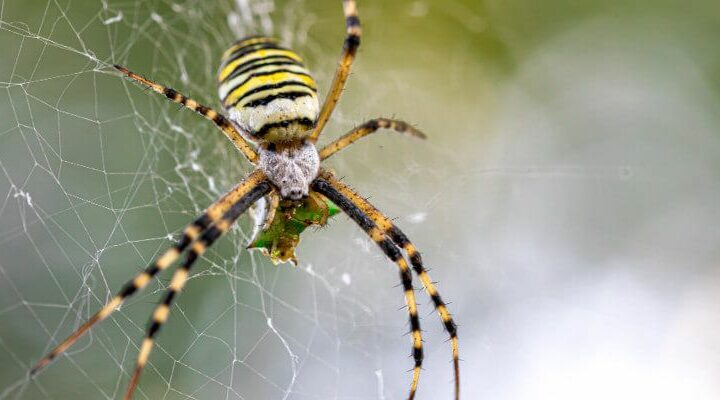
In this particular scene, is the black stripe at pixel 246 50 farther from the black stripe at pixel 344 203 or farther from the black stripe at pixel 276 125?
the black stripe at pixel 344 203

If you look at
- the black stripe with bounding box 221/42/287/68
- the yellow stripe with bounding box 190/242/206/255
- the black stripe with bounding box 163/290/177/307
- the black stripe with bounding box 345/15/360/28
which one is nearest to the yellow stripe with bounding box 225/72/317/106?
the black stripe with bounding box 221/42/287/68

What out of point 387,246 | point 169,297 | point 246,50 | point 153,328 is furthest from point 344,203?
point 153,328

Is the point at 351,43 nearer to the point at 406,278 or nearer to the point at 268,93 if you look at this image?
the point at 268,93

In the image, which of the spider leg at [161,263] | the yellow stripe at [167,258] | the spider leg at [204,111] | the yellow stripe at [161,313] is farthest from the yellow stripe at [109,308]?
the spider leg at [204,111]

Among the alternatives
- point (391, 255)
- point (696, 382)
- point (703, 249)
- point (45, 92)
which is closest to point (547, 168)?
point (703, 249)

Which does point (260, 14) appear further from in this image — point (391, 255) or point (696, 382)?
Result: point (696, 382)

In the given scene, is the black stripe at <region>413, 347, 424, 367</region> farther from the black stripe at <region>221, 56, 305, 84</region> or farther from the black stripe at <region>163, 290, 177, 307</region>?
the black stripe at <region>221, 56, 305, 84</region>
